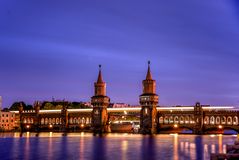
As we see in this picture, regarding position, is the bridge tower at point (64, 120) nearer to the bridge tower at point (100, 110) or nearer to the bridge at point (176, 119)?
the bridge at point (176, 119)

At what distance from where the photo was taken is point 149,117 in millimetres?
156500

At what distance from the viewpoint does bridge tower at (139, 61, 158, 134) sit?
513 feet

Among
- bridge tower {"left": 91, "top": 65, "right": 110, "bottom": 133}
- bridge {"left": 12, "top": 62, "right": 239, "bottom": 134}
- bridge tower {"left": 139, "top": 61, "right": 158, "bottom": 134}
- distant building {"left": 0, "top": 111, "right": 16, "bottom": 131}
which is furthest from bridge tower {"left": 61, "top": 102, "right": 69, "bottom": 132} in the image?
bridge tower {"left": 139, "top": 61, "right": 158, "bottom": 134}

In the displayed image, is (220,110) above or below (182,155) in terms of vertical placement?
above

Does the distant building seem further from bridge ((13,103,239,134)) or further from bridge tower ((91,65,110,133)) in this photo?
bridge tower ((91,65,110,133))

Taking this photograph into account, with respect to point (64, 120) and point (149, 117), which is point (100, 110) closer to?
point (64, 120)

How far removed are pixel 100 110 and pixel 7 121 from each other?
4683cm

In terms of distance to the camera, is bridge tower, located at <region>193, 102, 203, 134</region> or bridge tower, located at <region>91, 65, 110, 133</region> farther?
bridge tower, located at <region>91, 65, 110, 133</region>

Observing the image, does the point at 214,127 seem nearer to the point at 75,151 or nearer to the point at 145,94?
the point at 145,94

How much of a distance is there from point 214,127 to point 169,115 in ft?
55.9

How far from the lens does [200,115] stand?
490 feet

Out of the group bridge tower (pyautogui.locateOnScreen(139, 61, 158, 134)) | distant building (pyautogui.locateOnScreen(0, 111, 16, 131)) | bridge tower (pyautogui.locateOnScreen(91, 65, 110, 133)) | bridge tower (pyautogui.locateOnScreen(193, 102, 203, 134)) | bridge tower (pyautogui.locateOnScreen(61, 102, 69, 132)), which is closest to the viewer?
bridge tower (pyautogui.locateOnScreen(193, 102, 203, 134))

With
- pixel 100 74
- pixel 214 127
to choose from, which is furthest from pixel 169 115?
pixel 100 74

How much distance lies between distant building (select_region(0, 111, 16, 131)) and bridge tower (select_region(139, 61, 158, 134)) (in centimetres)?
6229
